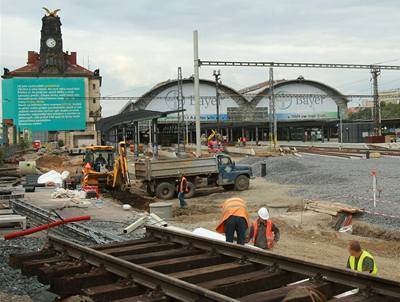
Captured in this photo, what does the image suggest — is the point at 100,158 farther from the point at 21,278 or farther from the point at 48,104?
the point at 48,104

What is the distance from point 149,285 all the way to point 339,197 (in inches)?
654

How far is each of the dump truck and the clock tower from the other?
74646mm

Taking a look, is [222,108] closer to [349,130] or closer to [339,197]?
[349,130]

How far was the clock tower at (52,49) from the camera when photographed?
9538 centimetres

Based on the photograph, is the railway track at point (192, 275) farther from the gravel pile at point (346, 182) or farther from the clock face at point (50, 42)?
the clock face at point (50, 42)

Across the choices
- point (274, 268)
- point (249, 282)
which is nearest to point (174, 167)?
point (274, 268)

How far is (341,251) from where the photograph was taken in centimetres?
1320

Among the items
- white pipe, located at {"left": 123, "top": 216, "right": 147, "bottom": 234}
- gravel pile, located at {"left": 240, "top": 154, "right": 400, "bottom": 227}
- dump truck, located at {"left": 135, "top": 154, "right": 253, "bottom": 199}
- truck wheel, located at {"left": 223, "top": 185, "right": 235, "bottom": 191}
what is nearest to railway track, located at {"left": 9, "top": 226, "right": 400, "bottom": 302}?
white pipe, located at {"left": 123, "top": 216, "right": 147, "bottom": 234}

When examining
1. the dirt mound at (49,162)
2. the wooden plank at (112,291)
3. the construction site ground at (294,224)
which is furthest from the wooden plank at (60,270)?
the dirt mound at (49,162)

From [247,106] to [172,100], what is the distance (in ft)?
53.5


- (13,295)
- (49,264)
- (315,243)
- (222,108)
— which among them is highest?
(222,108)

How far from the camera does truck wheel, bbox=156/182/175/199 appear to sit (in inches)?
1027

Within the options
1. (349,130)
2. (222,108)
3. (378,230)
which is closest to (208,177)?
(378,230)

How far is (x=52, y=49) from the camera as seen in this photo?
315 feet
